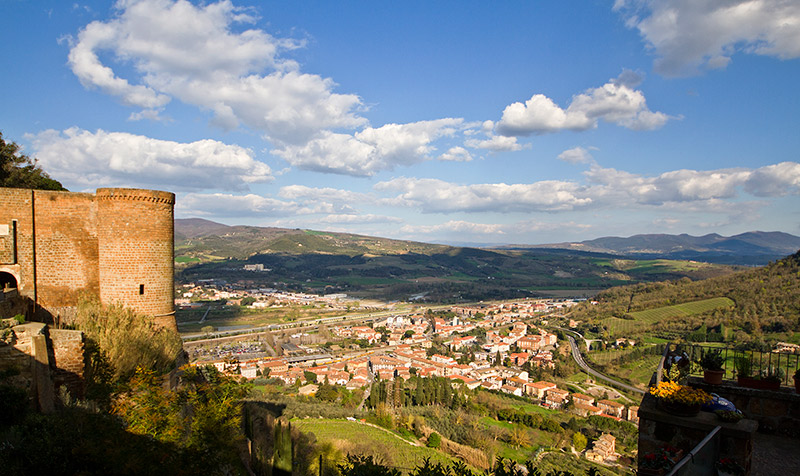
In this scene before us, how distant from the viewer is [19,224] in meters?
10.5

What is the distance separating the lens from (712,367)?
620 centimetres

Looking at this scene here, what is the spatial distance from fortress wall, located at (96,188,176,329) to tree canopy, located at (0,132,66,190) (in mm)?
7673

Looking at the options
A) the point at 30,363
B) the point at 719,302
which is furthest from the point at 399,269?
the point at 30,363

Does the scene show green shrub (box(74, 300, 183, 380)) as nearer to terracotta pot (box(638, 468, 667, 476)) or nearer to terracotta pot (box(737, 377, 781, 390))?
terracotta pot (box(638, 468, 667, 476))

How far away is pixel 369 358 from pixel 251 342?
16638 millimetres

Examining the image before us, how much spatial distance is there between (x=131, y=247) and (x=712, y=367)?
41.0ft

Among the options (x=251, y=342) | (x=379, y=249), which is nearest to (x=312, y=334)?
(x=251, y=342)

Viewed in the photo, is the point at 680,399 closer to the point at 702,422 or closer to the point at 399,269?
the point at 702,422

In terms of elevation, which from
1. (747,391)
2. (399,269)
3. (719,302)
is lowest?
(399,269)

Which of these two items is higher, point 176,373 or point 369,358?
point 176,373

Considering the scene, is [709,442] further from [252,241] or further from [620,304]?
[252,241]

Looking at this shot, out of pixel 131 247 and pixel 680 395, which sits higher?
pixel 131 247

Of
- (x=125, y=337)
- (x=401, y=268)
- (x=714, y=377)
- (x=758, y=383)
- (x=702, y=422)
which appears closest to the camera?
(x=702, y=422)

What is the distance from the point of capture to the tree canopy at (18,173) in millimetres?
16531
